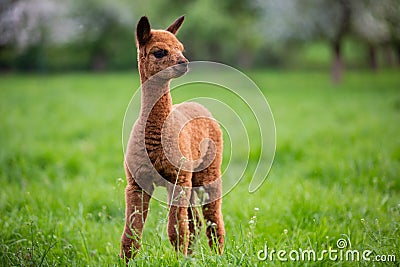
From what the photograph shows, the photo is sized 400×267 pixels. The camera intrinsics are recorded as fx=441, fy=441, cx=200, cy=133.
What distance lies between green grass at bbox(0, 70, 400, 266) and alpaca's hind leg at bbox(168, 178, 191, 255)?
0.12m

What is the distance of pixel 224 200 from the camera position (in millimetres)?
4777

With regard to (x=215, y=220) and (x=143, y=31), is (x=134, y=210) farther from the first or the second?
(x=143, y=31)

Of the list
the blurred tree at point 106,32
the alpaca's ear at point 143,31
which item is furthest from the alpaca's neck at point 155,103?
the blurred tree at point 106,32

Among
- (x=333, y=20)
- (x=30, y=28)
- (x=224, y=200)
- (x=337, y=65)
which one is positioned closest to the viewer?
(x=224, y=200)

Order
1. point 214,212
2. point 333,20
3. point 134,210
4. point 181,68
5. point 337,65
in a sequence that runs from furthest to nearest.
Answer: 1. point 337,65
2. point 333,20
3. point 214,212
4. point 134,210
5. point 181,68

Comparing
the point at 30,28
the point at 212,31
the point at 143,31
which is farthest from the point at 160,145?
the point at 212,31

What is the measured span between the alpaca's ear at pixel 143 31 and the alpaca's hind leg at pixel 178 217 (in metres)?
0.92

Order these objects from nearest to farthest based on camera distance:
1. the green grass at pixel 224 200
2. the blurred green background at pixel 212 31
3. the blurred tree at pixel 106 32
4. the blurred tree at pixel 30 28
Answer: the green grass at pixel 224 200 → the blurred tree at pixel 30 28 → the blurred green background at pixel 212 31 → the blurred tree at pixel 106 32

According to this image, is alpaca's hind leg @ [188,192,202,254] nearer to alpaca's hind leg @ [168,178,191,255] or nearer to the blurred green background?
alpaca's hind leg @ [168,178,191,255]

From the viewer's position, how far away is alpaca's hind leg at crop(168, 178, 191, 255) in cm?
276

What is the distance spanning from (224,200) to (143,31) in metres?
2.60

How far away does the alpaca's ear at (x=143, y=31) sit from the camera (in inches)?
102

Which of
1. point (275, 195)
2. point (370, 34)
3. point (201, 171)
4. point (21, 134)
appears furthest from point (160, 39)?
point (370, 34)

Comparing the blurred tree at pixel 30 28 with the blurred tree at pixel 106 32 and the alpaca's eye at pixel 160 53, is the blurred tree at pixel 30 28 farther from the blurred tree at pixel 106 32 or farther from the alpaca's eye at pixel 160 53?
the alpaca's eye at pixel 160 53
